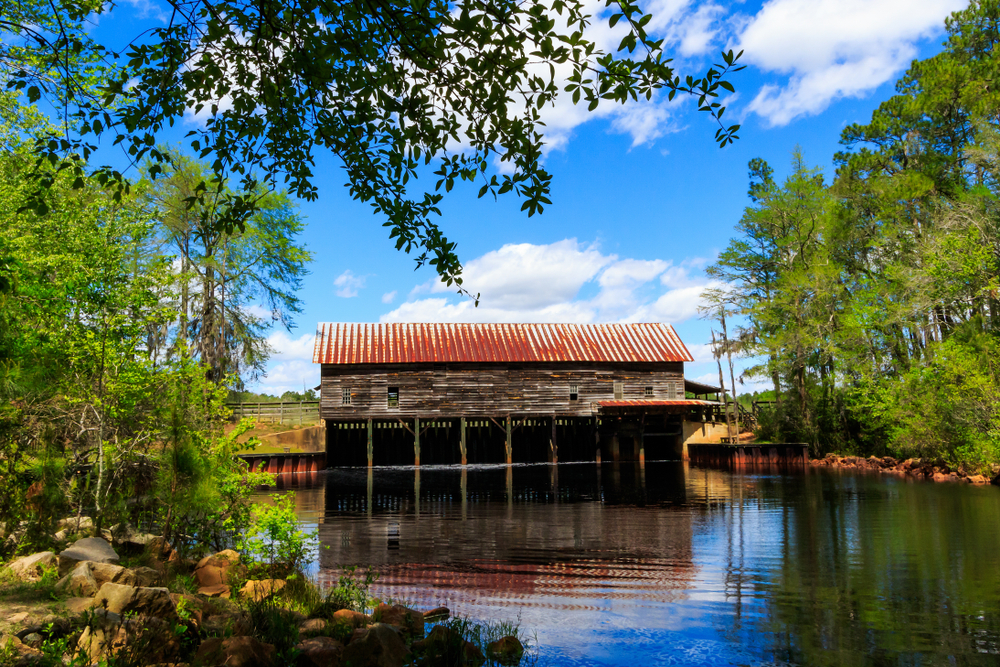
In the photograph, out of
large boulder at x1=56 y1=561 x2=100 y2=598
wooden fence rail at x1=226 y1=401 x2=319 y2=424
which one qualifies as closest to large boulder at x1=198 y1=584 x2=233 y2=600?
large boulder at x1=56 y1=561 x2=100 y2=598

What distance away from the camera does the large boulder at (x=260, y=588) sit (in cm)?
671

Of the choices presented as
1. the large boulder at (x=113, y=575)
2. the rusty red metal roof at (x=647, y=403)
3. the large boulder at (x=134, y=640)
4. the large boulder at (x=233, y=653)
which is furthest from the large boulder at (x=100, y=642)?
the rusty red metal roof at (x=647, y=403)

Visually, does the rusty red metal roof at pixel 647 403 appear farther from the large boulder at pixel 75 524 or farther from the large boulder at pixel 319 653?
the large boulder at pixel 319 653

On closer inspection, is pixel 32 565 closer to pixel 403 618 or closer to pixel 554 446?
pixel 403 618

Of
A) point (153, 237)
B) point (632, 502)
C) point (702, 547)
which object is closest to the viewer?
point (702, 547)

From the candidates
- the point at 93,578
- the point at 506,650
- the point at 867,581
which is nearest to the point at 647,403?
the point at 867,581

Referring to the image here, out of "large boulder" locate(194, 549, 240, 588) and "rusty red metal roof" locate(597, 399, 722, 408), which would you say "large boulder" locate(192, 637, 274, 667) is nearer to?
"large boulder" locate(194, 549, 240, 588)

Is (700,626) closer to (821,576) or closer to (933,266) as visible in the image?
(821,576)

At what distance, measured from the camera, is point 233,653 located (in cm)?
455

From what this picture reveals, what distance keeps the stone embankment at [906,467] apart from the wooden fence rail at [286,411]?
1073 inches

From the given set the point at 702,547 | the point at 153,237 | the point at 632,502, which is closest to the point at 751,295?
the point at 632,502

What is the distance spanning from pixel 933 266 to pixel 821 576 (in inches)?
791

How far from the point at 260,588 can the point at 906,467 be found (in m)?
26.8

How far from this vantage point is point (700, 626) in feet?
22.4
